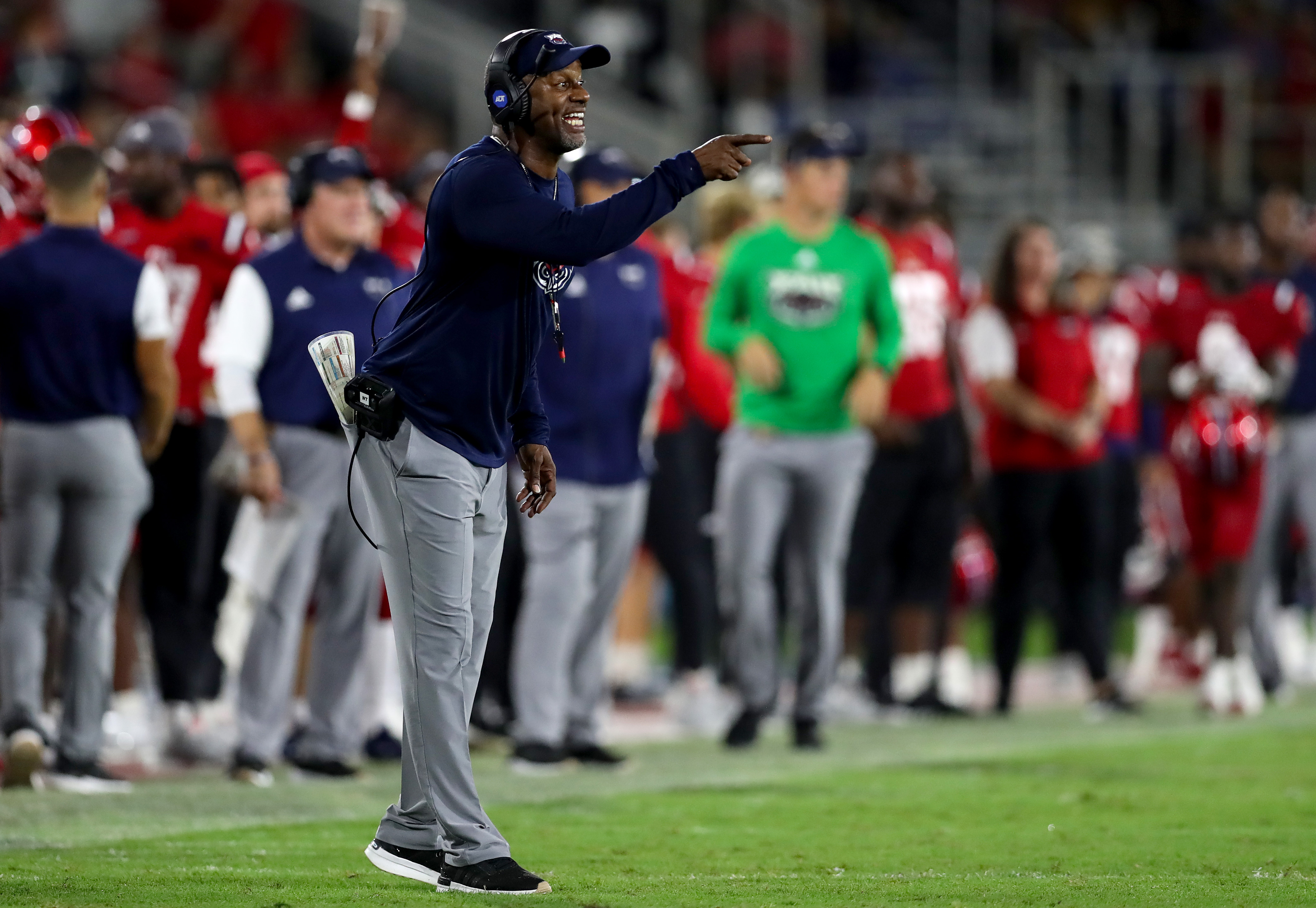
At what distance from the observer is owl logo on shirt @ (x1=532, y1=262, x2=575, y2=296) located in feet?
17.2

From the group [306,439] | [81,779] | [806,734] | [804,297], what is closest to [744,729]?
[806,734]

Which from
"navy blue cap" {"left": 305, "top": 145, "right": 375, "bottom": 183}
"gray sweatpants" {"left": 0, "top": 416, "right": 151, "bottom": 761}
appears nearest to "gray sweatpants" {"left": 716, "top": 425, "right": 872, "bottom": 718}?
"navy blue cap" {"left": 305, "top": 145, "right": 375, "bottom": 183}

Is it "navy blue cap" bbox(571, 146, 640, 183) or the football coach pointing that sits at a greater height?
"navy blue cap" bbox(571, 146, 640, 183)

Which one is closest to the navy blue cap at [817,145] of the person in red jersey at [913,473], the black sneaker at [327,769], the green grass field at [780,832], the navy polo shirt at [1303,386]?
the person in red jersey at [913,473]

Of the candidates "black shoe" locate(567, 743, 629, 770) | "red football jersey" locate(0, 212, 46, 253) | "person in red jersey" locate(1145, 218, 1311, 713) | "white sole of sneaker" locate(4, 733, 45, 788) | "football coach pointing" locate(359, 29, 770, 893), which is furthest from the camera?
"person in red jersey" locate(1145, 218, 1311, 713)

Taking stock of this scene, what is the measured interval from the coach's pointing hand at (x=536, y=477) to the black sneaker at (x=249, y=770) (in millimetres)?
2543

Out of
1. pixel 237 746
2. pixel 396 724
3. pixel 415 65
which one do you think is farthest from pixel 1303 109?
pixel 237 746

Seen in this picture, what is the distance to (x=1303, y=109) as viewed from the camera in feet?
62.1

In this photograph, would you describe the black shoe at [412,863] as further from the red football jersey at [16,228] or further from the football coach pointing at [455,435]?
the red football jersey at [16,228]

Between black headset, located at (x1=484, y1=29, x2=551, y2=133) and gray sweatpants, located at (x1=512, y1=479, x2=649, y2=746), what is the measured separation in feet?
9.88

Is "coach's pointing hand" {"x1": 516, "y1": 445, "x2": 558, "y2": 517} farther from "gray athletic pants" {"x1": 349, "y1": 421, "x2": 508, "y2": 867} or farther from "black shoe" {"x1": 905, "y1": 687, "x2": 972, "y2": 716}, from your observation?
"black shoe" {"x1": 905, "y1": 687, "x2": 972, "y2": 716}

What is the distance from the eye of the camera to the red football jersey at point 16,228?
794 centimetres

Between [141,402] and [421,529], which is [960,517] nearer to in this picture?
[141,402]

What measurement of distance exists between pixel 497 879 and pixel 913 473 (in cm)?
584
